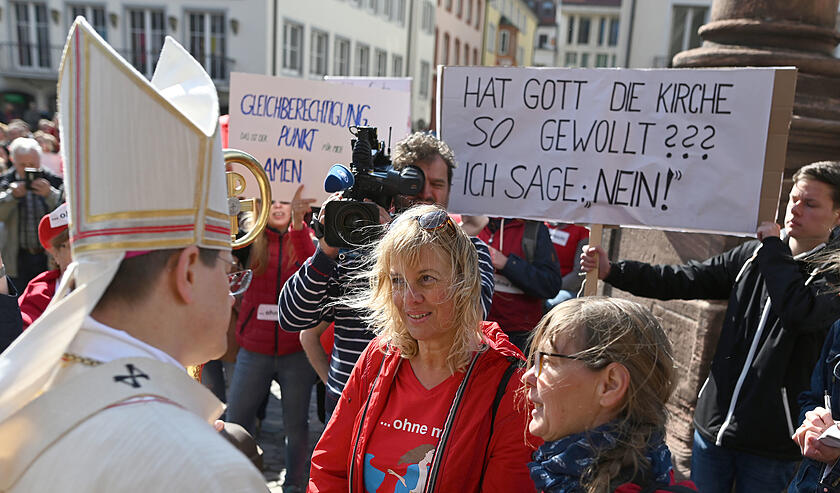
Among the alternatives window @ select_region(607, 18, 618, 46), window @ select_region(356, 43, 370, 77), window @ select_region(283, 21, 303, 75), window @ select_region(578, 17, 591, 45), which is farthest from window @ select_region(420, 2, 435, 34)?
window @ select_region(578, 17, 591, 45)

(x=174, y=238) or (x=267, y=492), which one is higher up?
(x=174, y=238)

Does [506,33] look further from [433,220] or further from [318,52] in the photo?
[433,220]

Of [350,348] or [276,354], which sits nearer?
[350,348]

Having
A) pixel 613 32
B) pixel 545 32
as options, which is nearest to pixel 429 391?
pixel 613 32

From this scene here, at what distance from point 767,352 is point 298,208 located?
7.40ft

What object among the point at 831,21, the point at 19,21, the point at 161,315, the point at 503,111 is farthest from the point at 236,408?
the point at 19,21

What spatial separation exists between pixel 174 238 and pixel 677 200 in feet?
8.06

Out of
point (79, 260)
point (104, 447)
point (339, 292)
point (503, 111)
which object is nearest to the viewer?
point (104, 447)

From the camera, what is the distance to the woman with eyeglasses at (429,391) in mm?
1746

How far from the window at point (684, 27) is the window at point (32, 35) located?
23.4m

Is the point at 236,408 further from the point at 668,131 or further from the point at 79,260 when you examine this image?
the point at 79,260

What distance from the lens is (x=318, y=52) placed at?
25953 mm

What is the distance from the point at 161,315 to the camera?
1.05m

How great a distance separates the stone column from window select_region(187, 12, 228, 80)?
22.3m
